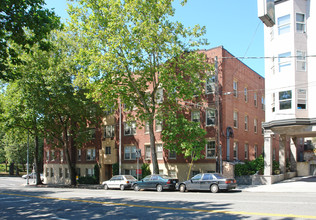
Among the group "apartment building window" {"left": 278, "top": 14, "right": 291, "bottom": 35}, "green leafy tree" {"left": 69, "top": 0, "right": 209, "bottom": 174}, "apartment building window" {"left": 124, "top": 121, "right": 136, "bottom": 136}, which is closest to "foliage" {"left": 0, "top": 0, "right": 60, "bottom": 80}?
"green leafy tree" {"left": 69, "top": 0, "right": 209, "bottom": 174}

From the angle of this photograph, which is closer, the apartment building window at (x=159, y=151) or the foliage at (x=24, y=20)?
the foliage at (x=24, y=20)

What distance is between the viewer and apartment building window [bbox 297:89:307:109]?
974 inches

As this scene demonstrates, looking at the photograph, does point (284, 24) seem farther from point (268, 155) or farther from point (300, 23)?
point (268, 155)

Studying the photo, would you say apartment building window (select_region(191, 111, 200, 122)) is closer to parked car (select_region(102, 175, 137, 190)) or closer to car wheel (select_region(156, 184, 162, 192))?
parked car (select_region(102, 175, 137, 190))

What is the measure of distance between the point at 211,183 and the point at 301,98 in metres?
10.1

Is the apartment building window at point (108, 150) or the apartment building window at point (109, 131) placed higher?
the apartment building window at point (109, 131)

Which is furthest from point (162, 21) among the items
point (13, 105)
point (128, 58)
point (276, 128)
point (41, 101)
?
point (13, 105)

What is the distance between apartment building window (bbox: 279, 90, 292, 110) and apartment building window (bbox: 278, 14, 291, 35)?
16.6 ft

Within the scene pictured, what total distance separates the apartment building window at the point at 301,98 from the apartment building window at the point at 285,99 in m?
0.58

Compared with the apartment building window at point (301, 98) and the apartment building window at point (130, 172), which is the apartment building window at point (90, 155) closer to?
the apartment building window at point (130, 172)

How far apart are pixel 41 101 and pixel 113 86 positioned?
10937mm

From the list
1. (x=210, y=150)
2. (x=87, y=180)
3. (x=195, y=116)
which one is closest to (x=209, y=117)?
(x=195, y=116)

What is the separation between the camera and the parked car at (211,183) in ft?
68.4

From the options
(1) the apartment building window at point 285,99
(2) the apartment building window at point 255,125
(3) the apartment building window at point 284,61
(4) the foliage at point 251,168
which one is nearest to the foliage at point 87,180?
(4) the foliage at point 251,168
